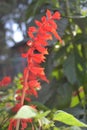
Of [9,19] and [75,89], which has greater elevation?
Result: [9,19]

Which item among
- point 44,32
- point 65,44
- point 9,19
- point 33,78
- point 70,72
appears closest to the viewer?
point 44,32

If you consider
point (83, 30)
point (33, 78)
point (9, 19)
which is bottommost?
point (33, 78)

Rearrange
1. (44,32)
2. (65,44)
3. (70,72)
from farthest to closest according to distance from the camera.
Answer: (65,44), (70,72), (44,32)

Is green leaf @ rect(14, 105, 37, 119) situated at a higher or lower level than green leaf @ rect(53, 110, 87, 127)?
higher

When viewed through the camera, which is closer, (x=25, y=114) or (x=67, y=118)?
(x=25, y=114)

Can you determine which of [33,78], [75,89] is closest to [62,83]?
[75,89]

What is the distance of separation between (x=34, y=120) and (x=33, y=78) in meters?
0.17

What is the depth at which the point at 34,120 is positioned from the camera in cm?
99

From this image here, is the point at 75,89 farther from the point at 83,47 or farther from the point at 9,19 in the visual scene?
the point at 9,19

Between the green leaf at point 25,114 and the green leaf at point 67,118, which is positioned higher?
the green leaf at point 25,114

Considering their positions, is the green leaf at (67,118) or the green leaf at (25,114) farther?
the green leaf at (67,118)

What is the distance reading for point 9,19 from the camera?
13625mm

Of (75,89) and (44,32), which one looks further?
(75,89)

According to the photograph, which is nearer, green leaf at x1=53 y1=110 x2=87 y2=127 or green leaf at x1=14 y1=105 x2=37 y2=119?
green leaf at x1=14 y1=105 x2=37 y2=119
